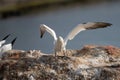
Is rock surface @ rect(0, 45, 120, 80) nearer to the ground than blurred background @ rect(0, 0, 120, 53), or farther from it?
nearer to the ground

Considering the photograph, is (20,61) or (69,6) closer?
(20,61)

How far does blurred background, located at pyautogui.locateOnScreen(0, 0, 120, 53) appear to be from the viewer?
31094 millimetres

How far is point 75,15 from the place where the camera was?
46.5 meters

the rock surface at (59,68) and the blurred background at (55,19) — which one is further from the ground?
the blurred background at (55,19)

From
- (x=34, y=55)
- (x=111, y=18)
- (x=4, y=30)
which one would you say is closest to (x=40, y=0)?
(x=4, y=30)

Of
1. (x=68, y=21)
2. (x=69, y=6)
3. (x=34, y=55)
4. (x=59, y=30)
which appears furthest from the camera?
(x=69, y=6)

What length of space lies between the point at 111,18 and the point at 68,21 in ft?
14.2

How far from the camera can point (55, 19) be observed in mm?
44531

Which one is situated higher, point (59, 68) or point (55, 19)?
point (55, 19)

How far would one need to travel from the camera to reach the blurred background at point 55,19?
31.1m

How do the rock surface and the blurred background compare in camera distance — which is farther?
the blurred background

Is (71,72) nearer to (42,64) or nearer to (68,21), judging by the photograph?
(42,64)

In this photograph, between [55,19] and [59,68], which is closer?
[59,68]

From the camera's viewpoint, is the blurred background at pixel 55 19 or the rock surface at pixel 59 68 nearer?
the rock surface at pixel 59 68
